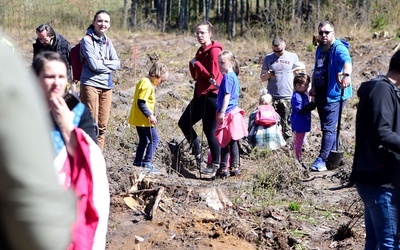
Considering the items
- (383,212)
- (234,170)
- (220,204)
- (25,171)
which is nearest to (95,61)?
(234,170)

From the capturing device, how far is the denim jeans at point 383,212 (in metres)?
4.44

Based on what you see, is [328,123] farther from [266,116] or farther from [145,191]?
[145,191]

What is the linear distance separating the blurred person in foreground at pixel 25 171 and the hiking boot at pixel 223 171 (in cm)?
713

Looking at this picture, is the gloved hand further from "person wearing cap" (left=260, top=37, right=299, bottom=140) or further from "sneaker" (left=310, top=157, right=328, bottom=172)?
"person wearing cap" (left=260, top=37, right=299, bottom=140)

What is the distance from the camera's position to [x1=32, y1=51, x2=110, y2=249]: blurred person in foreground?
107 inches

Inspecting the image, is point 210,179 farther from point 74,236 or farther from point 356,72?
point 356,72

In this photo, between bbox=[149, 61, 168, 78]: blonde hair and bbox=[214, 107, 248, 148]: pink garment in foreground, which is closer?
bbox=[149, 61, 168, 78]: blonde hair

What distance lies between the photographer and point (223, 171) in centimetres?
844

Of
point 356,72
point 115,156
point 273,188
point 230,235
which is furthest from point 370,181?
point 356,72

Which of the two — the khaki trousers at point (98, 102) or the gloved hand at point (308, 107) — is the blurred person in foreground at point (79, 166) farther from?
the gloved hand at point (308, 107)

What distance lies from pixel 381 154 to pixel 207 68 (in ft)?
13.7

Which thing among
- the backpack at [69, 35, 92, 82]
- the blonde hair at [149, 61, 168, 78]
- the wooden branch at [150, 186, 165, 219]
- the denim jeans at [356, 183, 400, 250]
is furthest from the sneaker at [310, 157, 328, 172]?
the denim jeans at [356, 183, 400, 250]

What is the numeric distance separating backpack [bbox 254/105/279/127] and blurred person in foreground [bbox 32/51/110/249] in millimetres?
6697

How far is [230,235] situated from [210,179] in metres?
2.46
